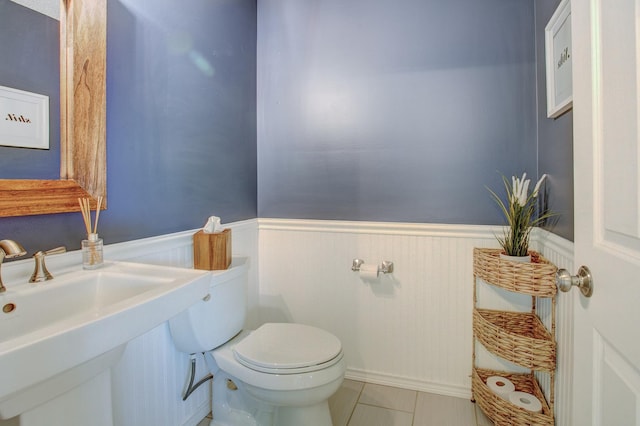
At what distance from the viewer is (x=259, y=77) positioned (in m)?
2.23

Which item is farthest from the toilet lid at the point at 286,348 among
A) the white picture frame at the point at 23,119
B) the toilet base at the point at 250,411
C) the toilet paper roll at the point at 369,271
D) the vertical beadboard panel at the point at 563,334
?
the white picture frame at the point at 23,119

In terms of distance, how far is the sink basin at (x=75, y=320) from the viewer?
0.57 meters

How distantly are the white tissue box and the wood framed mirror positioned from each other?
427 mm

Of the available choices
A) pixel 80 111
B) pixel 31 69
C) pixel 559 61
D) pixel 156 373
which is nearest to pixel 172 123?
pixel 80 111

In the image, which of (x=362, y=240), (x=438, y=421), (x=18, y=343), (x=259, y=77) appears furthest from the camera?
(x=259, y=77)

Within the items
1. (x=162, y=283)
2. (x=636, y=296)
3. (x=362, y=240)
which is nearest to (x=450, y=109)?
(x=362, y=240)

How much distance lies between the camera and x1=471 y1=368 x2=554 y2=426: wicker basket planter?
144 cm

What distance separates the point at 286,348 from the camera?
1.41 m

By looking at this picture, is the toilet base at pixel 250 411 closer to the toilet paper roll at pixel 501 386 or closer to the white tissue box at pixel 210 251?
the white tissue box at pixel 210 251

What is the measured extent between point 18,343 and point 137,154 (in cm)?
95

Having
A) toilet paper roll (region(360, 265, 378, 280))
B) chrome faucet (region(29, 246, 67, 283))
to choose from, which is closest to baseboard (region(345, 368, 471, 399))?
toilet paper roll (region(360, 265, 378, 280))

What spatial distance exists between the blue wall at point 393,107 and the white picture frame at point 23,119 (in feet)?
4.22

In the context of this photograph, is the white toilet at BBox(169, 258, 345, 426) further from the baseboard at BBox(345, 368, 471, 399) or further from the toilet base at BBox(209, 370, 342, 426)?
the baseboard at BBox(345, 368, 471, 399)

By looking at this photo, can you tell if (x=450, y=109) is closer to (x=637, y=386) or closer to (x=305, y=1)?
(x=305, y=1)
